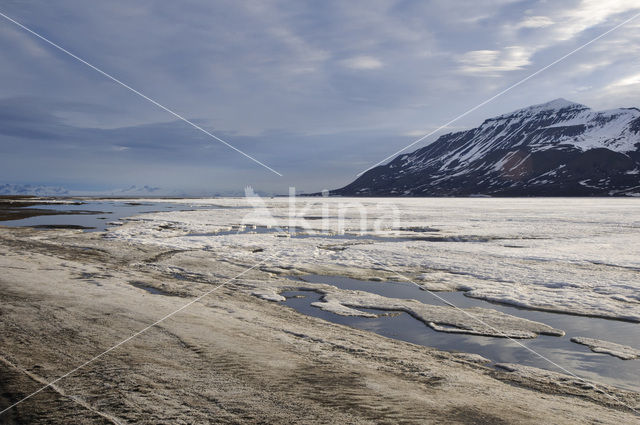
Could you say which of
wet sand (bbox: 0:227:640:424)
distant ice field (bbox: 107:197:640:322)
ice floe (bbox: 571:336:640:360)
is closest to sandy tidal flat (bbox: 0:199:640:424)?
wet sand (bbox: 0:227:640:424)

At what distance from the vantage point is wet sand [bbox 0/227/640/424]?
173 inches

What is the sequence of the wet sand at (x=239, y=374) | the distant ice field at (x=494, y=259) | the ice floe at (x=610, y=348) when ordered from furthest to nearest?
1. the distant ice field at (x=494, y=259)
2. the ice floe at (x=610, y=348)
3. the wet sand at (x=239, y=374)

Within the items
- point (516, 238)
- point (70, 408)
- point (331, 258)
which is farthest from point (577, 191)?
point (70, 408)

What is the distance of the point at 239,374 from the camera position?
5.36 m

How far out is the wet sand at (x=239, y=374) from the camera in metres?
4.40

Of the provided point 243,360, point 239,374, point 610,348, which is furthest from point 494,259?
point 239,374

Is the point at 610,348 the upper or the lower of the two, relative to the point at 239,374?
A: lower

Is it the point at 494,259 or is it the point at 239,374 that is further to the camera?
the point at 494,259

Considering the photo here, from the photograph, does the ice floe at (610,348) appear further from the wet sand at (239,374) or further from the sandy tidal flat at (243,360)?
the wet sand at (239,374)

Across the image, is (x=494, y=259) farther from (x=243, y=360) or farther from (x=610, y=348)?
(x=243, y=360)

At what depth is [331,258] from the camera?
16.8m

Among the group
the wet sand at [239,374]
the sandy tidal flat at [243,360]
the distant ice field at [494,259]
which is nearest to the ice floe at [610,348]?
the sandy tidal flat at [243,360]

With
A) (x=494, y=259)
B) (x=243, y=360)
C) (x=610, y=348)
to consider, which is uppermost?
(x=243, y=360)

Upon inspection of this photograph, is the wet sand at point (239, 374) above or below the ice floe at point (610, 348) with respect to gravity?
above
